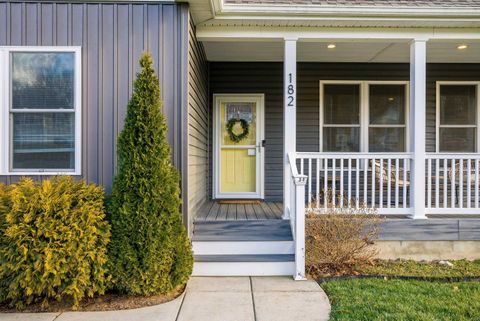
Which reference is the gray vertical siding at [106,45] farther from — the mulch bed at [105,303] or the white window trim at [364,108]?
the white window trim at [364,108]

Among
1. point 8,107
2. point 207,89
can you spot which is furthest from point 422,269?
point 8,107

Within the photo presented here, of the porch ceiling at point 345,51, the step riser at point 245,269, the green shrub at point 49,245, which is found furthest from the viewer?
the porch ceiling at point 345,51

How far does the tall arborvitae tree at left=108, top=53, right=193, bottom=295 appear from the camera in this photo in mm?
3371

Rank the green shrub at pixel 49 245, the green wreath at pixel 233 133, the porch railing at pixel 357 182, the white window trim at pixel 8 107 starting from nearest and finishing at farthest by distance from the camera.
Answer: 1. the green shrub at pixel 49 245
2. the white window trim at pixel 8 107
3. the porch railing at pixel 357 182
4. the green wreath at pixel 233 133

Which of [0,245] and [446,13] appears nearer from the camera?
[0,245]

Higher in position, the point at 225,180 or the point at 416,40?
the point at 416,40

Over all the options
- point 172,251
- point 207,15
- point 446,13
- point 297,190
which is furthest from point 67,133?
point 446,13

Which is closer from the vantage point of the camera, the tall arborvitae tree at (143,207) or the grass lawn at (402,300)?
the grass lawn at (402,300)

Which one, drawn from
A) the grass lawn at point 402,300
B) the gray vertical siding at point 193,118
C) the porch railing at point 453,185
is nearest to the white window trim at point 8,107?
the gray vertical siding at point 193,118

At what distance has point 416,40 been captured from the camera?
4754 millimetres

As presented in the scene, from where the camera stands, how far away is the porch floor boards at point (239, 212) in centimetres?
477

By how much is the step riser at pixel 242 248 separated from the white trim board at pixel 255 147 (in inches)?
88.1

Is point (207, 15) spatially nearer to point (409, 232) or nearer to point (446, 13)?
point (446, 13)

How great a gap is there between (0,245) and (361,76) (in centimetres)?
576
